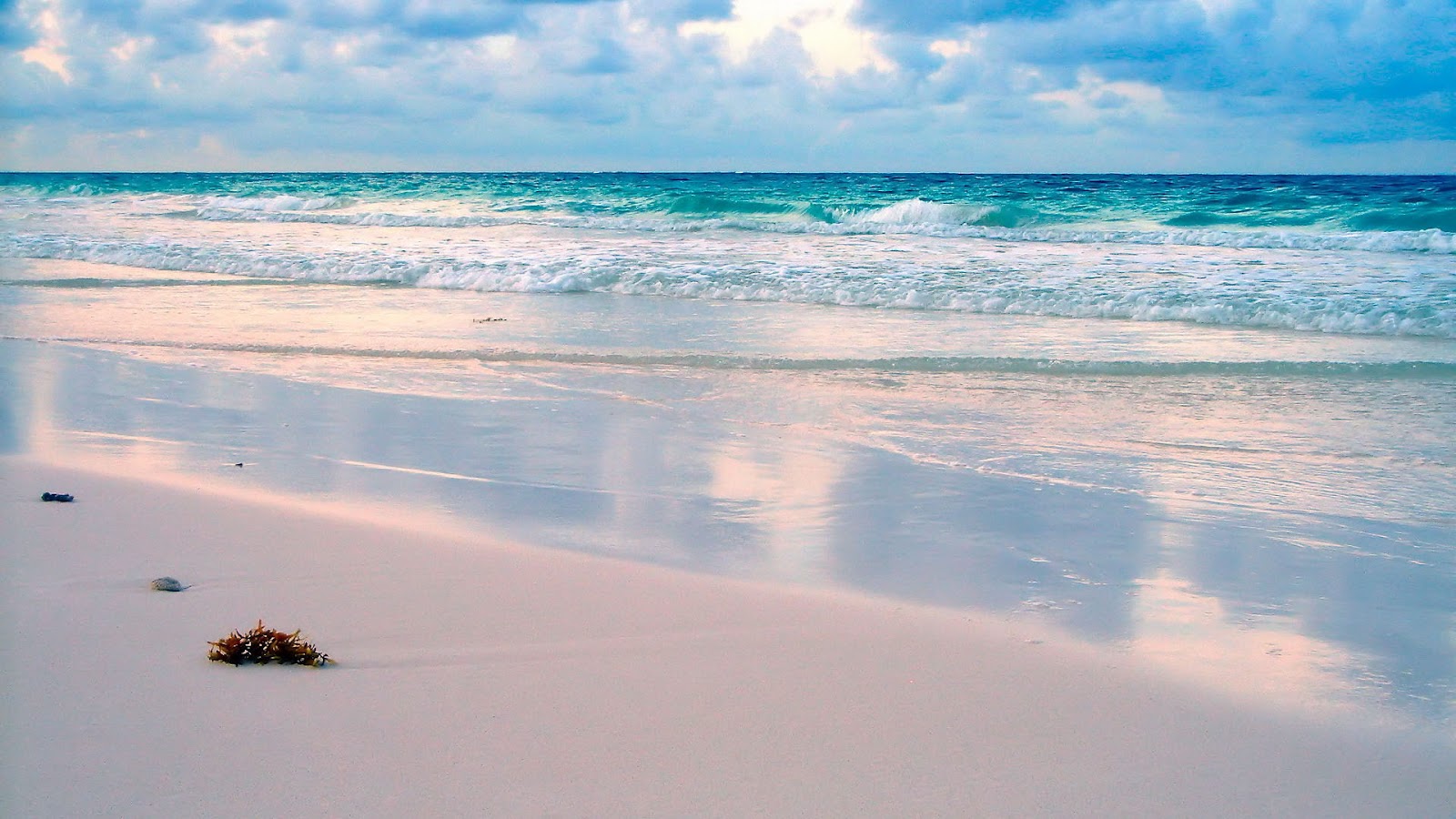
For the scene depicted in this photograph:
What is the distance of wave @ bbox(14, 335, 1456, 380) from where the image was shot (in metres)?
8.95

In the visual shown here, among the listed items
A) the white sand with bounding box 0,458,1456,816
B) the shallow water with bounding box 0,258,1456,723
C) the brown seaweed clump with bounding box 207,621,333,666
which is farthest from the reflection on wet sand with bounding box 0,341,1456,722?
the brown seaweed clump with bounding box 207,621,333,666

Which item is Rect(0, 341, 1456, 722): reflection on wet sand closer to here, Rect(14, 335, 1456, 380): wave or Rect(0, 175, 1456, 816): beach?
Rect(0, 175, 1456, 816): beach

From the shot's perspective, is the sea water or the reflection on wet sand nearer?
the reflection on wet sand

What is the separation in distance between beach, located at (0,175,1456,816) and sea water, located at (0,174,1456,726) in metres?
0.04

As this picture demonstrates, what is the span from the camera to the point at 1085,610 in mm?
3809

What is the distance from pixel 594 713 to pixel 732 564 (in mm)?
1370

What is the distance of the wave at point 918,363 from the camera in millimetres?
8953

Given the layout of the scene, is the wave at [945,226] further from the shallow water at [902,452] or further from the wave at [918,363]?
the wave at [918,363]

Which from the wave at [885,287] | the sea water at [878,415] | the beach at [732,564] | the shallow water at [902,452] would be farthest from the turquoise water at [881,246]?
the shallow water at [902,452]

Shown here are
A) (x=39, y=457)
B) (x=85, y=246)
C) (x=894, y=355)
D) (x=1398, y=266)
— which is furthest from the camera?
(x=85, y=246)

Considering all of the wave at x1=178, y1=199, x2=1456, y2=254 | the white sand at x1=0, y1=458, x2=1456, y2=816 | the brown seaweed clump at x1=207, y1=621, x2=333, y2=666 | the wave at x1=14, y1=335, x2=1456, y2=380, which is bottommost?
the white sand at x1=0, y1=458, x2=1456, y2=816

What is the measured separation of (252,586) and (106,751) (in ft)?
3.84

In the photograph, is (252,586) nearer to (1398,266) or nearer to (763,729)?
(763,729)

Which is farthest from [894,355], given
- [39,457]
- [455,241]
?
[455,241]
